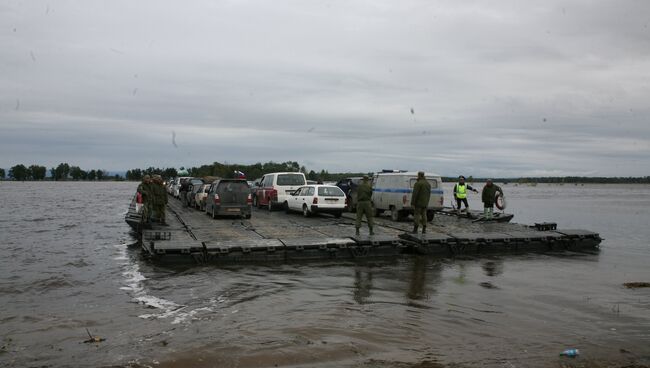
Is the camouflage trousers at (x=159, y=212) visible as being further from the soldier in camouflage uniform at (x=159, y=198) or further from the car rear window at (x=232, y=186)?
the car rear window at (x=232, y=186)

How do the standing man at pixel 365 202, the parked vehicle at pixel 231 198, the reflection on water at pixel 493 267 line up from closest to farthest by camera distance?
the reflection on water at pixel 493 267, the standing man at pixel 365 202, the parked vehicle at pixel 231 198

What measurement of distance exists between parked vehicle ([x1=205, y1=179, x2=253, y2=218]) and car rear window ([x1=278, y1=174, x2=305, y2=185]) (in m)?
4.96

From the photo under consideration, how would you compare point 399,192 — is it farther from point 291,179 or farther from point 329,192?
point 291,179

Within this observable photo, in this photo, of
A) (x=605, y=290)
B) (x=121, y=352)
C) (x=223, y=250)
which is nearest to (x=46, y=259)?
(x=223, y=250)

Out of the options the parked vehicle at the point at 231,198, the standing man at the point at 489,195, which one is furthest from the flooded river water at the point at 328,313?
the parked vehicle at the point at 231,198

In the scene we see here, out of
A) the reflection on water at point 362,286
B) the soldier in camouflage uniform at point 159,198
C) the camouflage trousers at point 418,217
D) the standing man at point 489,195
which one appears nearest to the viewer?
the reflection on water at point 362,286

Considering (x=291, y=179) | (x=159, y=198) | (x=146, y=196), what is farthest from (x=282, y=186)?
(x=146, y=196)

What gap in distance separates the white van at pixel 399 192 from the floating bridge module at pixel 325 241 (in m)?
0.79

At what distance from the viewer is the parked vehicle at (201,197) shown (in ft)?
88.3

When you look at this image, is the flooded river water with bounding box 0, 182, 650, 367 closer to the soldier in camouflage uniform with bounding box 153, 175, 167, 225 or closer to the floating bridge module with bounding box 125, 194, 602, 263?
the floating bridge module with bounding box 125, 194, 602, 263

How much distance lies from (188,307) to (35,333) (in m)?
2.30

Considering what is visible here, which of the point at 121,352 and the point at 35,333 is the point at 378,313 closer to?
the point at 121,352

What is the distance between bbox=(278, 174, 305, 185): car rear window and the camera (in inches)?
1059

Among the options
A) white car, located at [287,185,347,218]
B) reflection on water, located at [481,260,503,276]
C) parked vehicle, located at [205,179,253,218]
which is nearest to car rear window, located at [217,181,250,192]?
parked vehicle, located at [205,179,253,218]
